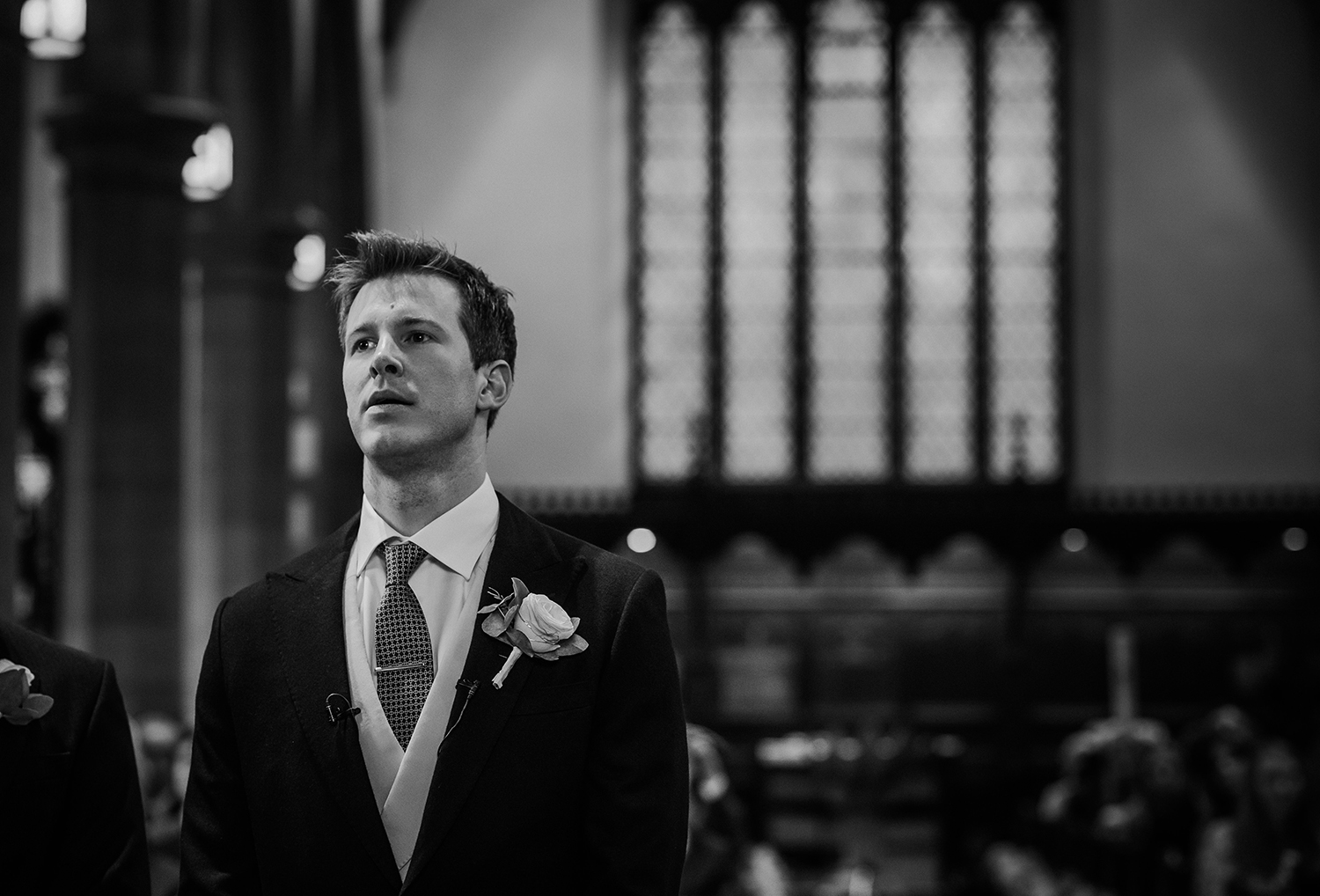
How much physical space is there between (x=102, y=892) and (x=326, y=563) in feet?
1.59

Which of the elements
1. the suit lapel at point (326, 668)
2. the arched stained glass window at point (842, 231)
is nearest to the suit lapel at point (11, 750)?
the suit lapel at point (326, 668)

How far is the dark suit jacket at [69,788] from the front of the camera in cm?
209

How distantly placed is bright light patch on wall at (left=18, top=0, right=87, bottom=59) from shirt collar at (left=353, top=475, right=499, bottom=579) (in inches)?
181

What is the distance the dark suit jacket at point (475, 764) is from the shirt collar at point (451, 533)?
3 cm

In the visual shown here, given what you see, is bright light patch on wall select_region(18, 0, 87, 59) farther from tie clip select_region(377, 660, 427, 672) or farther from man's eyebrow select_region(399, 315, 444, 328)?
tie clip select_region(377, 660, 427, 672)

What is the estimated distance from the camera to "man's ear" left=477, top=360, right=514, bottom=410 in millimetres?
2041

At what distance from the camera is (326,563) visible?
210 cm

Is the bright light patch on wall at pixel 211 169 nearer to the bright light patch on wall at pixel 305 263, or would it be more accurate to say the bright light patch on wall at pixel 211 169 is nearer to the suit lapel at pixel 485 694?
the bright light patch on wall at pixel 305 263

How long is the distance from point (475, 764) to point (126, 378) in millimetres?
6462

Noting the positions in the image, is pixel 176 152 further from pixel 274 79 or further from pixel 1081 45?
pixel 1081 45

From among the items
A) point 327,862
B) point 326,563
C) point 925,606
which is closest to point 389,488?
point 326,563

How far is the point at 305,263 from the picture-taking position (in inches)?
439

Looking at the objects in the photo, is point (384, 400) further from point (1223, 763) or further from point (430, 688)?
point (1223, 763)

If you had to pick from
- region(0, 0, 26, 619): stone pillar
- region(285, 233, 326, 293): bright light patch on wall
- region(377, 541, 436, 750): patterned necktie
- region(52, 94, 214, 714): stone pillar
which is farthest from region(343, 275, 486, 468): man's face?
region(285, 233, 326, 293): bright light patch on wall
